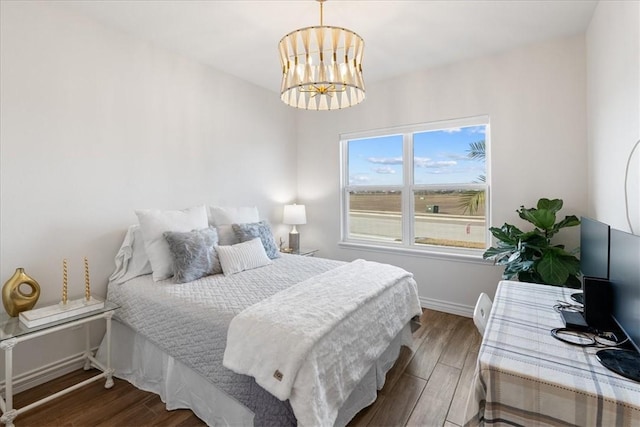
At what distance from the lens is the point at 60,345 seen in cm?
222

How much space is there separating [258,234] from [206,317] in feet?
4.20

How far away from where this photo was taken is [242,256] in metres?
2.57

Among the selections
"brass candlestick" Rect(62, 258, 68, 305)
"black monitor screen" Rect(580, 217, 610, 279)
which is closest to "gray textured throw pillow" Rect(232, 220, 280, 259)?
"brass candlestick" Rect(62, 258, 68, 305)

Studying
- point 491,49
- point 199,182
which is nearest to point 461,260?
point 491,49

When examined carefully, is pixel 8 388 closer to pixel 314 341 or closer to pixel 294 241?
pixel 314 341

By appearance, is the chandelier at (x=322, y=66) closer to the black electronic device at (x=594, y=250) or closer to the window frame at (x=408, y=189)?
the black electronic device at (x=594, y=250)

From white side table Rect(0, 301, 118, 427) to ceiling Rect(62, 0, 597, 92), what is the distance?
221 cm

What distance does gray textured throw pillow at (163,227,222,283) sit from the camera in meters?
2.25

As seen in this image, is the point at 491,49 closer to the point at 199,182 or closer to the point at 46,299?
the point at 199,182

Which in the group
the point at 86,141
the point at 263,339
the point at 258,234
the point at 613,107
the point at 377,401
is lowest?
the point at 377,401

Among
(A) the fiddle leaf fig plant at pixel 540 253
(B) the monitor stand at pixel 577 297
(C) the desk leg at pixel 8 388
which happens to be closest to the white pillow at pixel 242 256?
(C) the desk leg at pixel 8 388

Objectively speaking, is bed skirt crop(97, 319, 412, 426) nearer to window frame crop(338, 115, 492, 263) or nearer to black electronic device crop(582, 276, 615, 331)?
black electronic device crop(582, 276, 615, 331)

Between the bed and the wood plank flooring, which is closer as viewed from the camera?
the bed

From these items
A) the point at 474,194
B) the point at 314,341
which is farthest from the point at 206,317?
the point at 474,194
